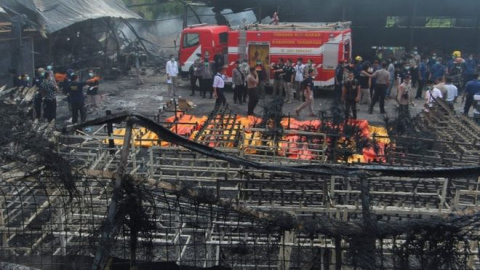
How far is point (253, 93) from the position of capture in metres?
15.9

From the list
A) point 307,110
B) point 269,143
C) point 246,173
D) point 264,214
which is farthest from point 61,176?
point 307,110

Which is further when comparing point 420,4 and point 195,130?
point 420,4

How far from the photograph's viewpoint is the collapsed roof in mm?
19578

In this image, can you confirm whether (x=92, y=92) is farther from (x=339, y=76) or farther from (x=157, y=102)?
(x=339, y=76)

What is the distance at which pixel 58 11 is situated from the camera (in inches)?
842

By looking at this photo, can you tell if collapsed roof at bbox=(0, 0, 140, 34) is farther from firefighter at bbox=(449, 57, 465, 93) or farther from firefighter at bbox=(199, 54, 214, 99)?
firefighter at bbox=(449, 57, 465, 93)

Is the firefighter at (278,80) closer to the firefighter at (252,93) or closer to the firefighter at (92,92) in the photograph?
the firefighter at (252,93)

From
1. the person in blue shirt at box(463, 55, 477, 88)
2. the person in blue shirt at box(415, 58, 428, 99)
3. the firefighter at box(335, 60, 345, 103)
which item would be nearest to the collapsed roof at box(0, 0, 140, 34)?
the firefighter at box(335, 60, 345, 103)

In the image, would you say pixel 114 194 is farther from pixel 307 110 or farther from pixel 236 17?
pixel 236 17

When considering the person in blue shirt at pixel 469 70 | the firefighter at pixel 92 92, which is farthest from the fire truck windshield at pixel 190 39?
the person in blue shirt at pixel 469 70

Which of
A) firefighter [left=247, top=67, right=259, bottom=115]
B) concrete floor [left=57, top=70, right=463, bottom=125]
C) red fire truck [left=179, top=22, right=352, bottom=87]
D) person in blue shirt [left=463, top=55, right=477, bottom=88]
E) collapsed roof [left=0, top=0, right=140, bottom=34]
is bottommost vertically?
concrete floor [left=57, top=70, right=463, bottom=125]

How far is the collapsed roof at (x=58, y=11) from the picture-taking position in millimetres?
19578

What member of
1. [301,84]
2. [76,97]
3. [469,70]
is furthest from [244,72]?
[469,70]

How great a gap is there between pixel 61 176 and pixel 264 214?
1372mm
